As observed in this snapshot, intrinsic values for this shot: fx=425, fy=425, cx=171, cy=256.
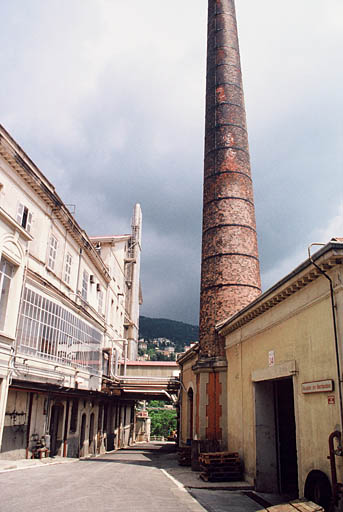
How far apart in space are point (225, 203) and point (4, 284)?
9431 mm

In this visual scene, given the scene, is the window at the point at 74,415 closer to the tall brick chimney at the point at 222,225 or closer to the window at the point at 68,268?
the window at the point at 68,268

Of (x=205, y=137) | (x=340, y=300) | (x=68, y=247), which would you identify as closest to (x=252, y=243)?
(x=205, y=137)

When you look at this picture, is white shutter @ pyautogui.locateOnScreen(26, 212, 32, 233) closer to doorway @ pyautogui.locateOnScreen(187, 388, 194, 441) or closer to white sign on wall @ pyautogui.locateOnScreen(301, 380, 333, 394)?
doorway @ pyautogui.locateOnScreen(187, 388, 194, 441)

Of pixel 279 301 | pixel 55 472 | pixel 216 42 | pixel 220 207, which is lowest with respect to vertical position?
pixel 55 472

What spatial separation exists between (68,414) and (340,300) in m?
16.5

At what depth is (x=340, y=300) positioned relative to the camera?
780cm

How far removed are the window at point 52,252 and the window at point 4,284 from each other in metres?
4.84

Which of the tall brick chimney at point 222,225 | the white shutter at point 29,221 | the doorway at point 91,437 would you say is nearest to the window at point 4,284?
the white shutter at point 29,221

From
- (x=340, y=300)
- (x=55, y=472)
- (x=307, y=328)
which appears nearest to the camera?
(x=340, y=300)

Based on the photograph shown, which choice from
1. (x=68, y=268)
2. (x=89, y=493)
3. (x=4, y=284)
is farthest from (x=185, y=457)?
(x=68, y=268)

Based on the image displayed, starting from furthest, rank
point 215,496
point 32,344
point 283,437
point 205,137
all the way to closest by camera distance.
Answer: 1. point 205,137
2. point 32,344
3. point 283,437
4. point 215,496

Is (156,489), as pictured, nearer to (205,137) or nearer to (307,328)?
(307,328)

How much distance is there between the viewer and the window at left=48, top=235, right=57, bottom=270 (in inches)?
721

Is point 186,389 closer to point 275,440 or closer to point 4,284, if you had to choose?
point 275,440
